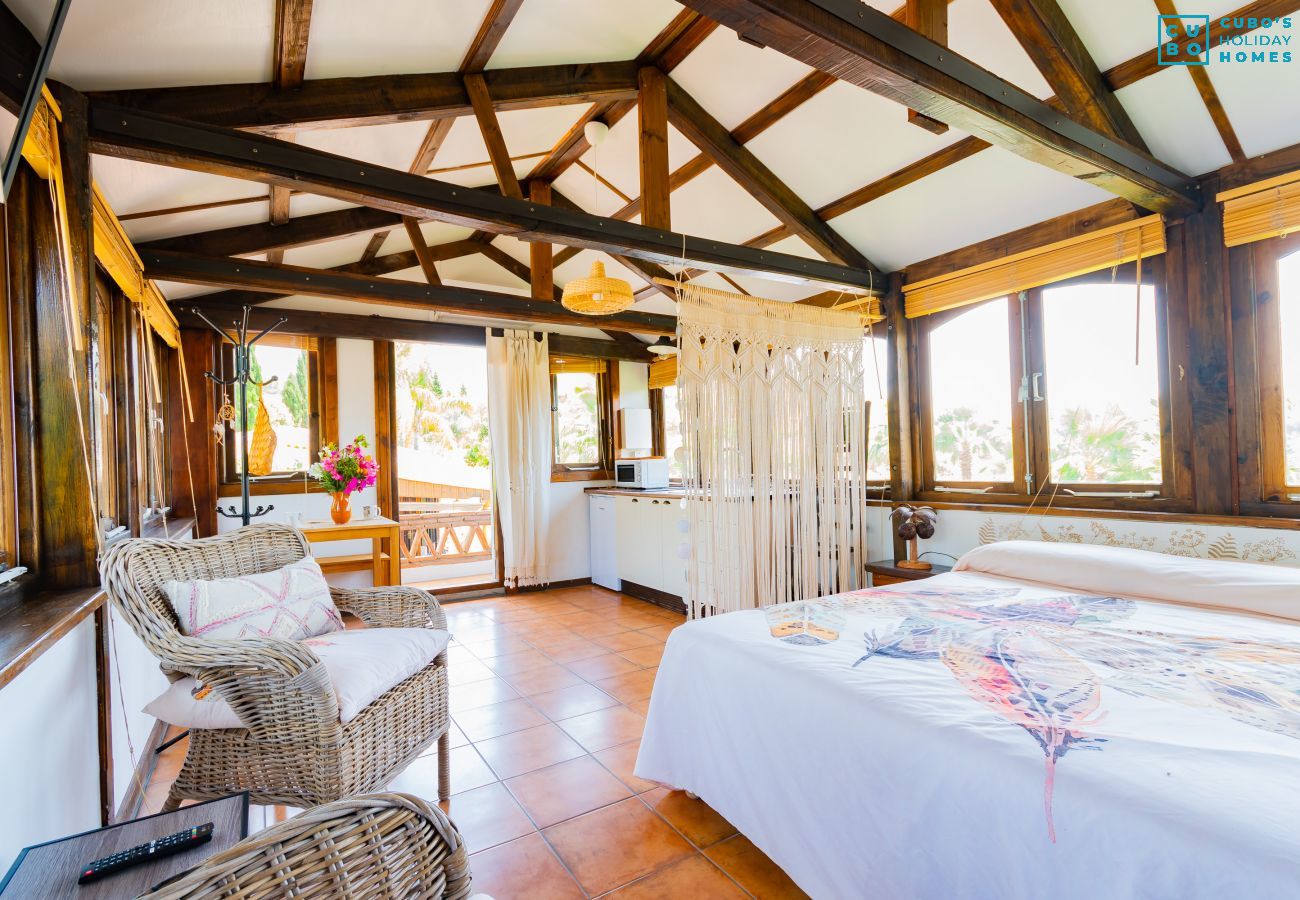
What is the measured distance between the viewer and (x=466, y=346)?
5.21 m

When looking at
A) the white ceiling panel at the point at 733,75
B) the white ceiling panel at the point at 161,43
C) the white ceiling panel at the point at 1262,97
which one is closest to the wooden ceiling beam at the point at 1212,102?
the white ceiling panel at the point at 1262,97

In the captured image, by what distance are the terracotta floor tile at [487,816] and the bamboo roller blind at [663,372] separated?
393cm

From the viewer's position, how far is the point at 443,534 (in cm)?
598

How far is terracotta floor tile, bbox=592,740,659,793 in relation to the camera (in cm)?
209

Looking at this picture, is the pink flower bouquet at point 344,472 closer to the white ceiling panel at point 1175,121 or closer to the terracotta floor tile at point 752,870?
the terracotta floor tile at point 752,870

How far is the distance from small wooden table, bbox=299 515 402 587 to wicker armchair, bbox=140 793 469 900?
3272 millimetres

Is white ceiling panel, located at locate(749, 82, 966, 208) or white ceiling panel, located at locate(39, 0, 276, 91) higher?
white ceiling panel, located at locate(749, 82, 966, 208)

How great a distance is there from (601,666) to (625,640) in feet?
1.62

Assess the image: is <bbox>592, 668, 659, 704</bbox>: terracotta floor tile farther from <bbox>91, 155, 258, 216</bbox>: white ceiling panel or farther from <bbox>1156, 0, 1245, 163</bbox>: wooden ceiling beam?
<bbox>1156, 0, 1245, 163</bbox>: wooden ceiling beam

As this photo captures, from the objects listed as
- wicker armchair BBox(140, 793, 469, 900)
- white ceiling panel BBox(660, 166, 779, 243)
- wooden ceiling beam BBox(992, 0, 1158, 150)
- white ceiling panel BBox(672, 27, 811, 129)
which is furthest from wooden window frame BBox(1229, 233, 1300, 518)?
wicker armchair BBox(140, 793, 469, 900)

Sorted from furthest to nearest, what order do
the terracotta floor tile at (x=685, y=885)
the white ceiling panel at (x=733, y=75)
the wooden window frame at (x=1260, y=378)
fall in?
the white ceiling panel at (x=733, y=75) → the wooden window frame at (x=1260, y=378) → the terracotta floor tile at (x=685, y=885)

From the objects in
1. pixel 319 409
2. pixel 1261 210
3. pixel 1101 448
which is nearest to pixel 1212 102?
pixel 1261 210

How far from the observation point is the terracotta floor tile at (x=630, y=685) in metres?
2.89

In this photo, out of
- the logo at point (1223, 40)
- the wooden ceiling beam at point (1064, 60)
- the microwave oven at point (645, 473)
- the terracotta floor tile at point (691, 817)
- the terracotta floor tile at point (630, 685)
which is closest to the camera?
the terracotta floor tile at point (691, 817)
